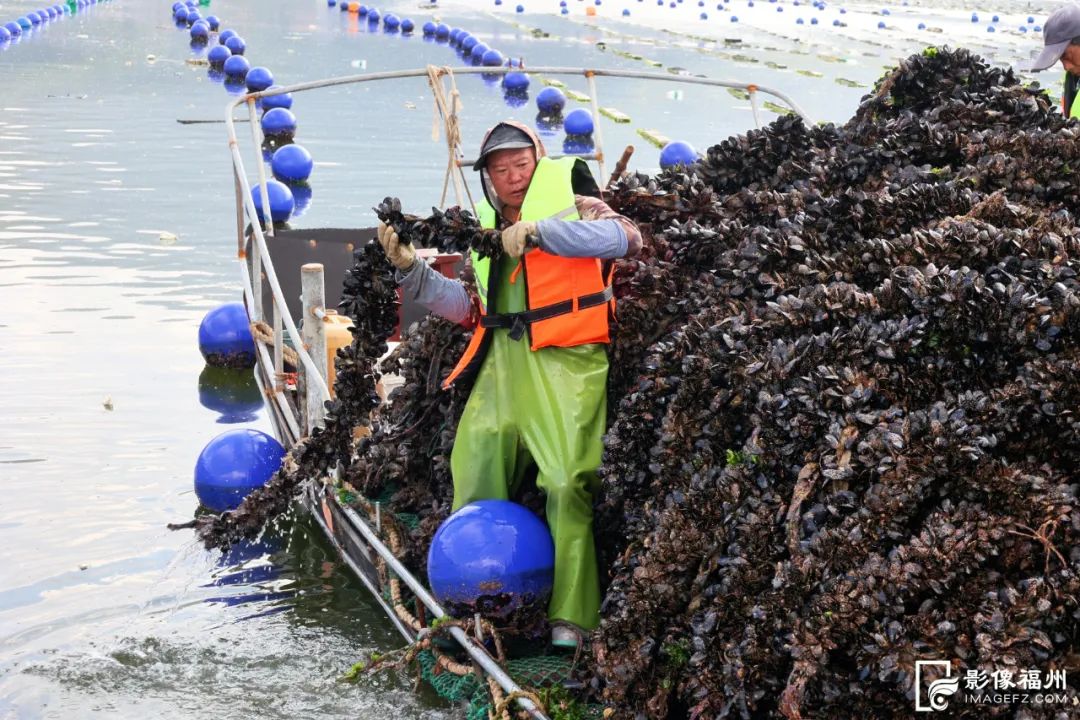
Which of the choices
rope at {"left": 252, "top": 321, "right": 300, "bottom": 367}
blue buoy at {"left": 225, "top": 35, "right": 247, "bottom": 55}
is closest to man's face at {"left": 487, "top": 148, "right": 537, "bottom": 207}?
rope at {"left": 252, "top": 321, "right": 300, "bottom": 367}

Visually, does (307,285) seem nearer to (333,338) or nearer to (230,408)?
(333,338)

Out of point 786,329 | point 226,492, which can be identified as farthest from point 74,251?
point 786,329

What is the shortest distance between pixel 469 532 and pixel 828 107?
976 inches

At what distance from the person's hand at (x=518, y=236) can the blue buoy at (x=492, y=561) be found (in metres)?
1.27

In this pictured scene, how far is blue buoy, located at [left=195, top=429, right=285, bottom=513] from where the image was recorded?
8.76m

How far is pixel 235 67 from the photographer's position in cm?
3086

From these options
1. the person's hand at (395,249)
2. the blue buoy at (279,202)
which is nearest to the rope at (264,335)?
the person's hand at (395,249)

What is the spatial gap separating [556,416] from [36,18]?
3701 centimetres

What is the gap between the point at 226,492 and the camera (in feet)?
28.7

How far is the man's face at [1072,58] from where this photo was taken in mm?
7531

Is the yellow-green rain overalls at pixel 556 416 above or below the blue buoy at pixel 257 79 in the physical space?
above

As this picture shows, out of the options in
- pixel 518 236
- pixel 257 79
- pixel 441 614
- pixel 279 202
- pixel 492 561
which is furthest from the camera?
pixel 257 79

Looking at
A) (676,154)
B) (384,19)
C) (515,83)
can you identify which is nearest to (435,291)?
(676,154)

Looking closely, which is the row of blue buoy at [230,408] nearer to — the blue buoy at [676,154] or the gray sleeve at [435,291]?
the gray sleeve at [435,291]
